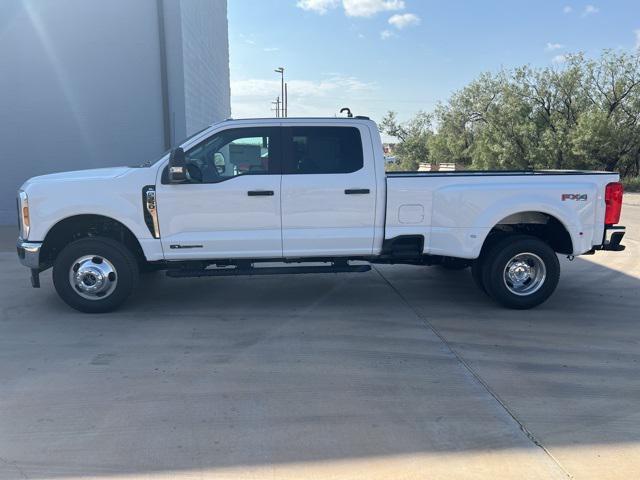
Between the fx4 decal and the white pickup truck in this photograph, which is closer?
the white pickup truck

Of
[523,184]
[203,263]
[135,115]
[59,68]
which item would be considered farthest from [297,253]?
[59,68]

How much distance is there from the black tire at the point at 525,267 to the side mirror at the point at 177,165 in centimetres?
352

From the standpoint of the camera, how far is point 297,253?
598cm

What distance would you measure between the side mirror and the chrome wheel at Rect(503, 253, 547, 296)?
12.3 feet

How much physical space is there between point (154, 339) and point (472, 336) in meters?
3.13

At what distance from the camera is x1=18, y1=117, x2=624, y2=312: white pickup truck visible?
18.7 feet

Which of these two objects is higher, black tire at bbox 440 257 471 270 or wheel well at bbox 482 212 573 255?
wheel well at bbox 482 212 573 255

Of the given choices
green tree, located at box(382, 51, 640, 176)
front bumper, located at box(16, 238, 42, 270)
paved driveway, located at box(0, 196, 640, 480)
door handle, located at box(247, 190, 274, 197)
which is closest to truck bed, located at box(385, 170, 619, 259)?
paved driveway, located at box(0, 196, 640, 480)

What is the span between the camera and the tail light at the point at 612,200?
595cm

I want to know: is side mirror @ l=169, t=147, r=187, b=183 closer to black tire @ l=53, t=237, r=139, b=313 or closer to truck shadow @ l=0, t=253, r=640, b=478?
black tire @ l=53, t=237, r=139, b=313

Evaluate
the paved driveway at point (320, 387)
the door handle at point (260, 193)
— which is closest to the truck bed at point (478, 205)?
the paved driveway at point (320, 387)

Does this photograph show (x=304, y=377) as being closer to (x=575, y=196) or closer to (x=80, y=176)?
(x=80, y=176)

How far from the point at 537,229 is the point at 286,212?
307cm

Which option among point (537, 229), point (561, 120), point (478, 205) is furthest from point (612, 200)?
point (561, 120)
